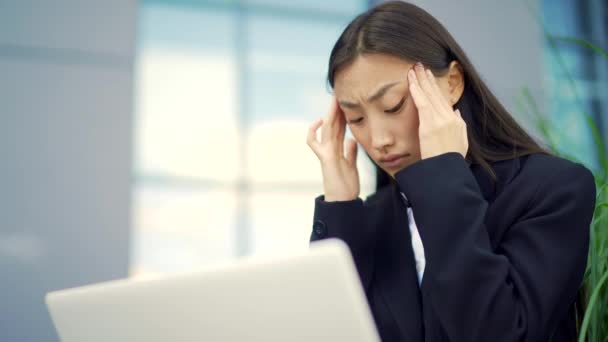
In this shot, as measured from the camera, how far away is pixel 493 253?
0.92 metres

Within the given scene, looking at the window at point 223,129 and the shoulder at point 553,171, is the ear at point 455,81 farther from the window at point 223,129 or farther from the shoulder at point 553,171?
the window at point 223,129

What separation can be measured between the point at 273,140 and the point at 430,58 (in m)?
2.73

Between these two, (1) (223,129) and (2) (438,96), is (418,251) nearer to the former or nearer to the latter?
(2) (438,96)

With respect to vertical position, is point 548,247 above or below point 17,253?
above

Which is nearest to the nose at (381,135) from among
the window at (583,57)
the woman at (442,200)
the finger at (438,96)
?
the woman at (442,200)

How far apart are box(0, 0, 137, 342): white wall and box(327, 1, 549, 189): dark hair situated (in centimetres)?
191

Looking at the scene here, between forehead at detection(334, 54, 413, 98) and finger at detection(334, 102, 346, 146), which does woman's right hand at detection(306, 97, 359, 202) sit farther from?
forehead at detection(334, 54, 413, 98)

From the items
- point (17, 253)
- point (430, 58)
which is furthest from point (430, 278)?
point (17, 253)

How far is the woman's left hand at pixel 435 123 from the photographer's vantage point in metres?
1.01

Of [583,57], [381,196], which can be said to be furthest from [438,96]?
[583,57]

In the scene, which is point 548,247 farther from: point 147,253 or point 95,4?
point 147,253

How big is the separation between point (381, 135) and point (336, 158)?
0.76 ft

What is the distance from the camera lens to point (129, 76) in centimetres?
299

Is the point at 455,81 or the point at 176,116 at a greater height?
the point at 455,81
